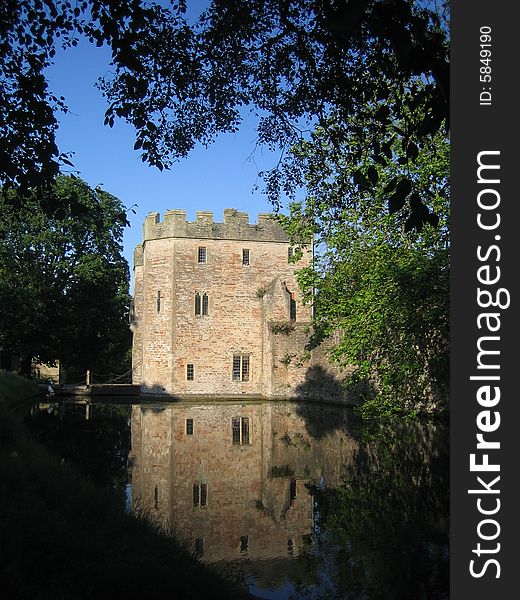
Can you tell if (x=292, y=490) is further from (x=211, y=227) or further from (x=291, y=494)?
(x=211, y=227)

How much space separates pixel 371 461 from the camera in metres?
15.6

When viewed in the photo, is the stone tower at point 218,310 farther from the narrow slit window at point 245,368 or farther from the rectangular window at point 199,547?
the rectangular window at point 199,547

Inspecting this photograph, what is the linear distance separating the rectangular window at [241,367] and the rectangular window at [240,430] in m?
11.3

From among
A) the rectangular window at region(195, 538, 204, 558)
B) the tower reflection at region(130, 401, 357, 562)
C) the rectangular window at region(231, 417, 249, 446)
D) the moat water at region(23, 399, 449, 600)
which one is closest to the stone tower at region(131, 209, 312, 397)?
the rectangular window at region(231, 417, 249, 446)

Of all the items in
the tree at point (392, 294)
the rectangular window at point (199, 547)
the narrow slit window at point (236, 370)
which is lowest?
the rectangular window at point (199, 547)

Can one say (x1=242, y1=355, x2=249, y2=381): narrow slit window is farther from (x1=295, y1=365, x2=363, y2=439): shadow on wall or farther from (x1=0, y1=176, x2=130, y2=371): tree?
(x1=0, y1=176, x2=130, y2=371): tree

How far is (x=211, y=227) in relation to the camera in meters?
38.8

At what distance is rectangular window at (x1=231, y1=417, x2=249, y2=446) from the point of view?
769 inches

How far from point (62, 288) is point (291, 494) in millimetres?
29014

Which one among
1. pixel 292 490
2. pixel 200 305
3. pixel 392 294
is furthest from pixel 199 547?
pixel 200 305

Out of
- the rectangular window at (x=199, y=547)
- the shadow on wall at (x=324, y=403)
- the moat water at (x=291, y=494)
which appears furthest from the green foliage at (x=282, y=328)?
the rectangular window at (x=199, y=547)

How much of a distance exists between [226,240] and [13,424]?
2603 cm

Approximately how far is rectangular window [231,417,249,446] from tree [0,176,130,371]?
1460 cm

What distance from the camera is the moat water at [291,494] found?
7945 mm
